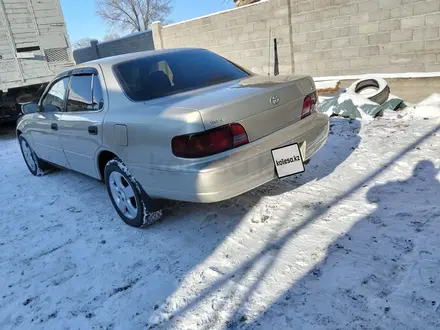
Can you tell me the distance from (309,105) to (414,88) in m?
3.85

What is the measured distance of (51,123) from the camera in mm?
4184

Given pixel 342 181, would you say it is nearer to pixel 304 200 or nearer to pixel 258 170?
pixel 304 200

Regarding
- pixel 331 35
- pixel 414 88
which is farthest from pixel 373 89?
pixel 331 35

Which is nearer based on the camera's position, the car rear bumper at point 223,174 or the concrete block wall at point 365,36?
the car rear bumper at point 223,174

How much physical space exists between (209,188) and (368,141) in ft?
9.96

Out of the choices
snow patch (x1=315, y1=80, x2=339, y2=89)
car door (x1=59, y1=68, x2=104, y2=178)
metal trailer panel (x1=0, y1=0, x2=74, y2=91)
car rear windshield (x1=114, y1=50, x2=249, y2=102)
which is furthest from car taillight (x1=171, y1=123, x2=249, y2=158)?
metal trailer panel (x1=0, y1=0, x2=74, y2=91)

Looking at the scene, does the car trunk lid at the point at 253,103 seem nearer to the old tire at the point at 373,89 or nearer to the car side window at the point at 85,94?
the car side window at the point at 85,94

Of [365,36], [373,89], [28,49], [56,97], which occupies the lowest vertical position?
[373,89]

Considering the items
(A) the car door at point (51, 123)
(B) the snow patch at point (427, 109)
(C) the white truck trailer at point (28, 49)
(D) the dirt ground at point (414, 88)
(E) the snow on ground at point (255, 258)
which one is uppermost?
(C) the white truck trailer at point (28, 49)

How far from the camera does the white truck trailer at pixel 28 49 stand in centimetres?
790

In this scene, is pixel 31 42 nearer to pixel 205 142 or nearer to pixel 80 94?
pixel 80 94

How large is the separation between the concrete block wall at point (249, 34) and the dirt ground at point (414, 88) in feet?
7.49

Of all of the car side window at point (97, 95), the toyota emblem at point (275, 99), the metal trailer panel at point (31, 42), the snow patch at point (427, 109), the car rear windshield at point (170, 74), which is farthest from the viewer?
the metal trailer panel at point (31, 42)

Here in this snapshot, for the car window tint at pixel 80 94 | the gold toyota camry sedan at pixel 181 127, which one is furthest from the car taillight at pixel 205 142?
the car window tint at pixel 80 94
